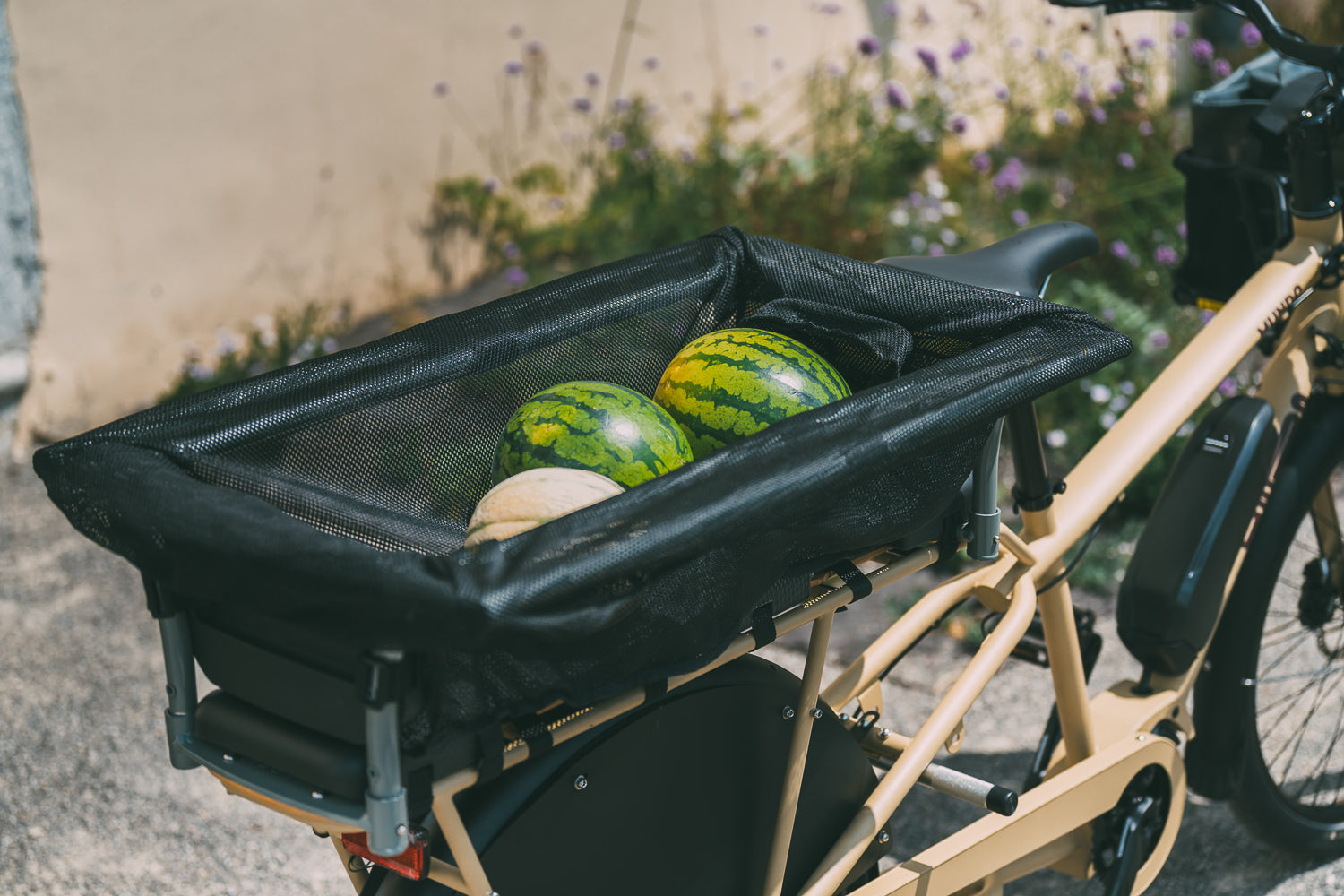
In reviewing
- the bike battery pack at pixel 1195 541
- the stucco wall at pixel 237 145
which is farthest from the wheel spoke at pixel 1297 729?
the stucco wall at pixel 237 145

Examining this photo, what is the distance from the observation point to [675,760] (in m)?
1.49

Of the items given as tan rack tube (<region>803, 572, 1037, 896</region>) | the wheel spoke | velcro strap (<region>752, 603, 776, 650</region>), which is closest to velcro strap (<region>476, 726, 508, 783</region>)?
velcro strap (<region>752, 603, 776, 650</region>)

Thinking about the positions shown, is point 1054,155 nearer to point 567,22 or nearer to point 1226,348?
point 567,22

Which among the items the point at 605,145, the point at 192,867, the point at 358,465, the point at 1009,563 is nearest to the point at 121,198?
the point at 605,145

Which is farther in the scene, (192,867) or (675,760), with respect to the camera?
(192,867)

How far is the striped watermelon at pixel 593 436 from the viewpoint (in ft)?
4.62

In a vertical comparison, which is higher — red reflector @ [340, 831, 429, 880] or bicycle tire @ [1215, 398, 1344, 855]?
red reflector @ [340, 831, 429, 880]

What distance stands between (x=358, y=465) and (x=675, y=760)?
0.54 meters

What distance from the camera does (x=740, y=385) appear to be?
5.02 feet

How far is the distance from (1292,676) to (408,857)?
75.2 inches

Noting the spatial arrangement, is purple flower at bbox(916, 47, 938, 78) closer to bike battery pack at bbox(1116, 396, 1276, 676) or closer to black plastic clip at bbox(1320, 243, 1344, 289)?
black plastic clip at bbox(1320, 243, 1344, 289)

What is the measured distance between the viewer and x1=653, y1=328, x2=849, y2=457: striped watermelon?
1.52 metres

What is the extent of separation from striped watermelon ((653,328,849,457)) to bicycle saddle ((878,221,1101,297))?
0.36 meters

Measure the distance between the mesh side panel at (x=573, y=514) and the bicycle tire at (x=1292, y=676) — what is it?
0.96 m
